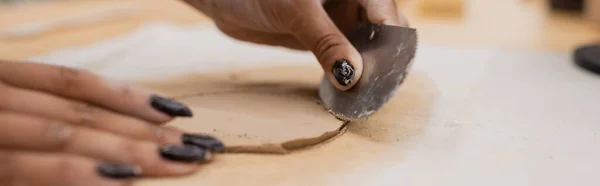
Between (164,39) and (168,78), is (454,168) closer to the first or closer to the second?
(168,78)

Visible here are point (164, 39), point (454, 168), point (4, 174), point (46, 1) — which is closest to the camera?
point (4, 174)

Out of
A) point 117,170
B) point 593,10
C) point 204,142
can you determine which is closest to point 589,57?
point 593,10

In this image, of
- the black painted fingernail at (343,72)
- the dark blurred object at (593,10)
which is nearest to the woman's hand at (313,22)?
the black painted fingernail at (343,72)

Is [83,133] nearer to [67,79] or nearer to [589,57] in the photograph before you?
[67,79]

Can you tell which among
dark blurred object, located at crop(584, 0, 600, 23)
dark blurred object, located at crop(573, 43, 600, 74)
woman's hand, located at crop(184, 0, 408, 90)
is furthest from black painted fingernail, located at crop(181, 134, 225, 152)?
dark blurred object, located at crop(584, 0, 600, 23)

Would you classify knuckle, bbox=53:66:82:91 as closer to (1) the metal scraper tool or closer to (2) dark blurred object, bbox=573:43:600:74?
(1) the metal scraper tool

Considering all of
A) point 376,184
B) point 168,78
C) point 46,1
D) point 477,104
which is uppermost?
point 376,184

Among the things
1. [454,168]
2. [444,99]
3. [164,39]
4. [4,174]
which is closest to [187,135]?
[4,174]
